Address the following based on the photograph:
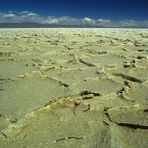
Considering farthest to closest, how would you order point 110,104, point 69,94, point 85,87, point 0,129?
1. point 85,87
2. point 69,94
3. point 110,104
4. point 0,129

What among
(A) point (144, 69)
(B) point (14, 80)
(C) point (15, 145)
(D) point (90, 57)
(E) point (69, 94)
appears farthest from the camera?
(D) point (90, 57)

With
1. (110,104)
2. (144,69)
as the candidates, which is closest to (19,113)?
(110,104)

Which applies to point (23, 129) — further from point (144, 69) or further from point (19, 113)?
point (144, 69)

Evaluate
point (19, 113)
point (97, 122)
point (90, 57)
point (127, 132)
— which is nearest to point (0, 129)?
point (19, 113)

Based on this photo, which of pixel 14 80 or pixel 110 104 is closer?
pixel 110 104

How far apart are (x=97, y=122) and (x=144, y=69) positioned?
7.81ft

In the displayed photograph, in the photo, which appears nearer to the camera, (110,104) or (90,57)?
(110,104)

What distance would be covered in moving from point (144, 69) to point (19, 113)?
8.64 feet

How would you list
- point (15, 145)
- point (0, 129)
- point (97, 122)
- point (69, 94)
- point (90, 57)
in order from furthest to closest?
point (90, 57), point (69, 94), point (97, 122), point (0, 129), point (15, 145)

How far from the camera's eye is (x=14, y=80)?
3727 millimetres

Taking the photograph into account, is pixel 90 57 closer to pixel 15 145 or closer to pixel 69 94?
pixel 69 94

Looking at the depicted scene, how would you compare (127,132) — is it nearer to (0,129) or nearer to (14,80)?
(0,129)

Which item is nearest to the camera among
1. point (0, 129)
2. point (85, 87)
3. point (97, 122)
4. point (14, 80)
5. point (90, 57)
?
point (0, 129)

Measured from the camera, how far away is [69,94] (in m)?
3.01
